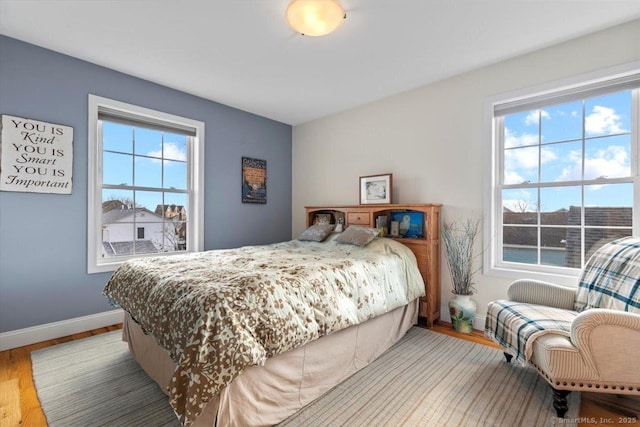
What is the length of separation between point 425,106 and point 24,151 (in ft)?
12.3

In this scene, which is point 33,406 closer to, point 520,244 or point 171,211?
point 171,211

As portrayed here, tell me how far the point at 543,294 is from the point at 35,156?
421 centimetres

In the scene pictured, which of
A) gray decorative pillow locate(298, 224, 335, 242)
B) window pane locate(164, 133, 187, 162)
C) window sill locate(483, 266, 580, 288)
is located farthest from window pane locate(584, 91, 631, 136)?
window pane locate(164, 133, 187, 162)

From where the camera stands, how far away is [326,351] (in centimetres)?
183

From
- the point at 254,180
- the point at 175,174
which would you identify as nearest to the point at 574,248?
the point at 254,180

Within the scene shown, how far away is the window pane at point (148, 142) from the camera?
127 inches

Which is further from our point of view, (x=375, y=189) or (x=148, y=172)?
(x=375, y=189)

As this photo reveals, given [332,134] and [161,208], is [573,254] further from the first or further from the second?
[161,208]

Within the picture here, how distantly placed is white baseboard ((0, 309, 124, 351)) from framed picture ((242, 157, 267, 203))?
197 centimetres

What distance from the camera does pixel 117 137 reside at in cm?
307

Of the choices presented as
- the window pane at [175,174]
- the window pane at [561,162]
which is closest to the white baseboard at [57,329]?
the window pane at [175,174]

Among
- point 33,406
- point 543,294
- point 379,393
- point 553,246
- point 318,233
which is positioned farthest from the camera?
point 318,233

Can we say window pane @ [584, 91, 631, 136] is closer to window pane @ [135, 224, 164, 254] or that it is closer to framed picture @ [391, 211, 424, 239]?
framed picture @ [391, 211, 424, 239]

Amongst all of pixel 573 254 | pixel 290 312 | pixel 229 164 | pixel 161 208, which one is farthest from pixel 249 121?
pixel 573 254
